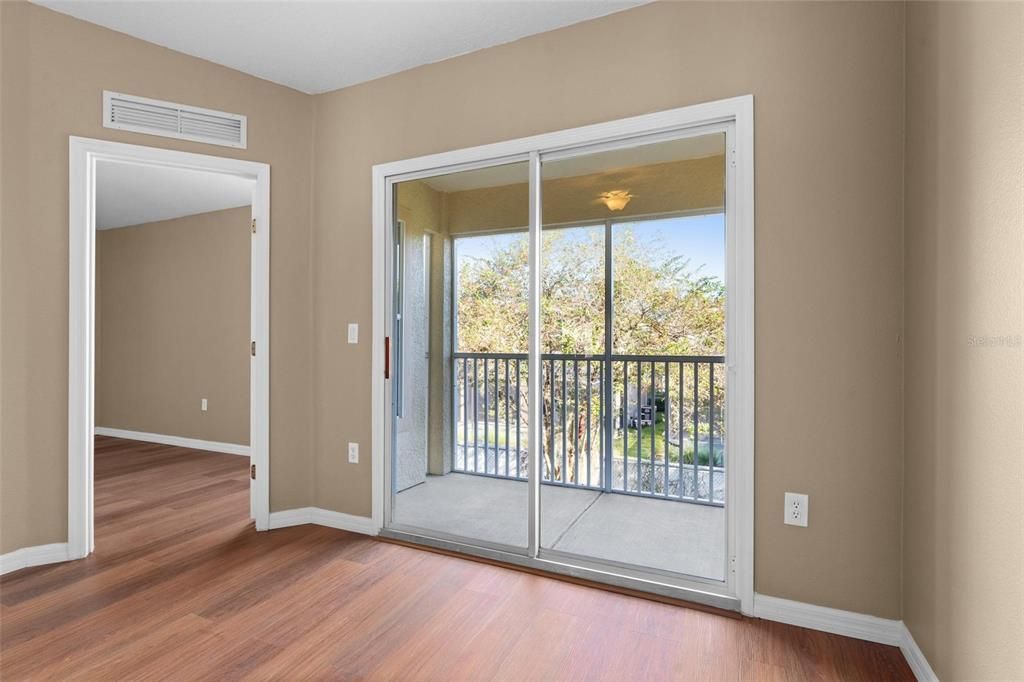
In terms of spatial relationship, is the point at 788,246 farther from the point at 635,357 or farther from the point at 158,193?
the point at 158,193

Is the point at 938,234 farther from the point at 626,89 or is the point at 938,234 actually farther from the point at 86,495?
the point at 86,495

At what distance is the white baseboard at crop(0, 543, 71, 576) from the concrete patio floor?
5.28 ft

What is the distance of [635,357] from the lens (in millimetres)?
2947

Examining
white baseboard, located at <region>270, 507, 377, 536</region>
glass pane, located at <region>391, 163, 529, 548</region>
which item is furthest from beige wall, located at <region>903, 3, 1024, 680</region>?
white baseboard, located at <region>270, 507, 377, 536</region>

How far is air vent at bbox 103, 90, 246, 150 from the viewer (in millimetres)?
2674

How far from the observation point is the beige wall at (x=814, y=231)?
1949 millimetres

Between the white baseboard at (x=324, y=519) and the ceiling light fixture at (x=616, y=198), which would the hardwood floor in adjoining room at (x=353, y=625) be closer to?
the white baseboard at (x=324, y=519)

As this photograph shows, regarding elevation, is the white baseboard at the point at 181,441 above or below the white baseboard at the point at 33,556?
below

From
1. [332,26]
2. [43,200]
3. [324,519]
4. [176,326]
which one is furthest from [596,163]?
[176,326]

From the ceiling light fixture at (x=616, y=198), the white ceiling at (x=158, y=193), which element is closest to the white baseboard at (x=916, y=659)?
the ceiling light fixture at (x=616, y=198)

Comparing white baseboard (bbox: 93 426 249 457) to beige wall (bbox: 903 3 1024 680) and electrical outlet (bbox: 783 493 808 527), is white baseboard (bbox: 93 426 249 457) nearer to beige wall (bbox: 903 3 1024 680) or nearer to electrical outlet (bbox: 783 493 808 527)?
electrical outlet (bbox: 783 493 808 527)

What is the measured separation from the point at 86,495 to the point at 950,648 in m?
3.58

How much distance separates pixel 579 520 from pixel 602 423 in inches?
21.9

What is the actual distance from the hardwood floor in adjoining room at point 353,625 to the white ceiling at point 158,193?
9.19 ft
